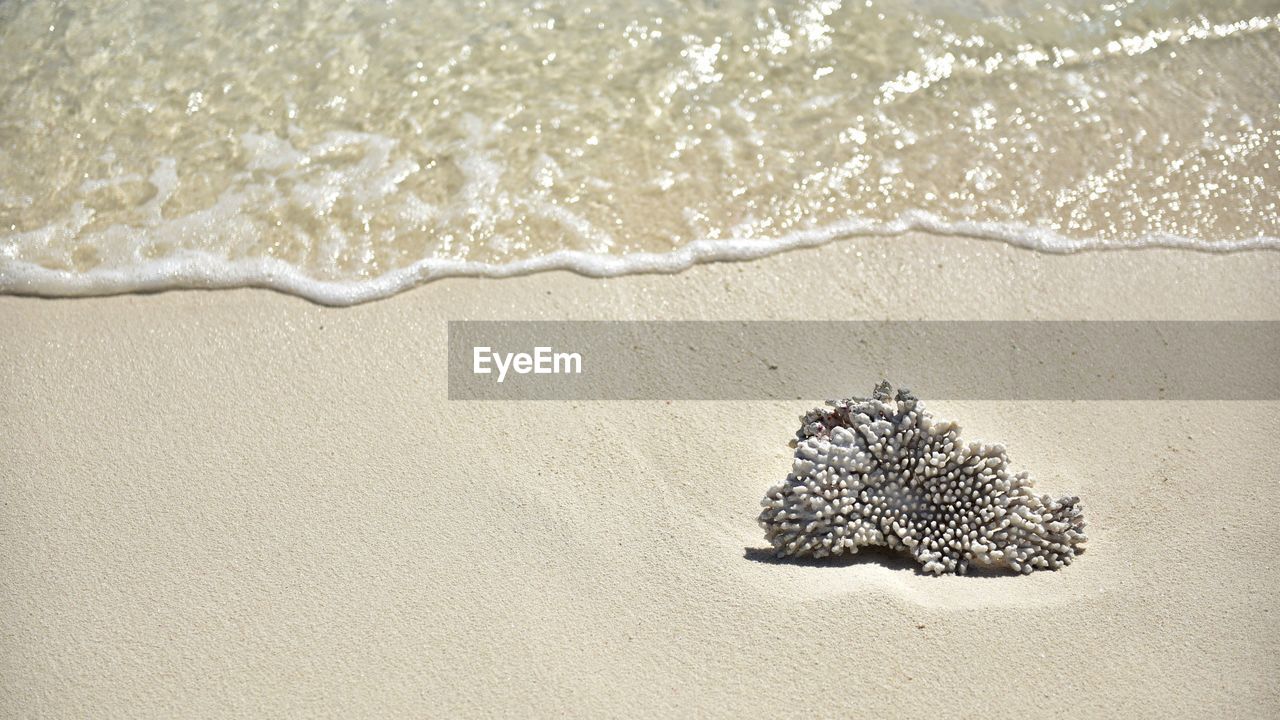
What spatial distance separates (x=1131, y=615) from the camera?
2.87 metres

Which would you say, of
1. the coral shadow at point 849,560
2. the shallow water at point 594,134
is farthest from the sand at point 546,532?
the shallow water at point 594,134

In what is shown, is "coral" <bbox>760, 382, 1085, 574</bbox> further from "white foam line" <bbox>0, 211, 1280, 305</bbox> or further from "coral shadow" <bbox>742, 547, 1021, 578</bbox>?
"white foam line" <bbox>0, 211, 1280, 305</bbox>

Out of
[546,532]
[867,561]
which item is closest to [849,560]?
[867,561]

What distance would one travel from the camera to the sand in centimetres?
272

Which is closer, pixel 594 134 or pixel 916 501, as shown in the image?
pixel 916 501

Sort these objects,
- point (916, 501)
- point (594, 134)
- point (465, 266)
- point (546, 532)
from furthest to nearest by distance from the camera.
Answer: point (594, 134) < point (465, 266) < point (546, 532) < point (916, 501)

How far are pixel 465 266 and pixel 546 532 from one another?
1371mm

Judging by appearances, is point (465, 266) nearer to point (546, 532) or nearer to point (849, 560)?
point (546, 532)

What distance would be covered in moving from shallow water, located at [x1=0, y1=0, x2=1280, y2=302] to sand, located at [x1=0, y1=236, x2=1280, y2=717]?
10.2 inches

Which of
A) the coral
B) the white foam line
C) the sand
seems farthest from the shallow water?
the coral

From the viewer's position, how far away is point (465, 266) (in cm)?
419

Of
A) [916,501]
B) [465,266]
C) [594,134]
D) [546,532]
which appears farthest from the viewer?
[594,134]

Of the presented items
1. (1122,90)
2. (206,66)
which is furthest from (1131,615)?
(206,66)

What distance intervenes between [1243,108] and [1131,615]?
2.94 meters
